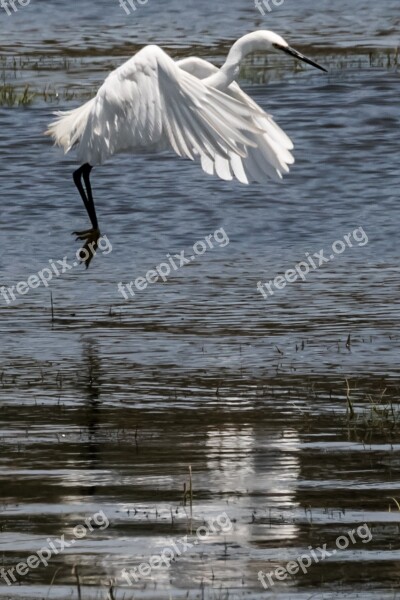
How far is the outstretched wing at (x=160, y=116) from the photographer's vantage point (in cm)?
967

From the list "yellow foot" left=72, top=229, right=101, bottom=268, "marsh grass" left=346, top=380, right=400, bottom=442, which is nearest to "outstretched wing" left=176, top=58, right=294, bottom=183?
"yellow foot" left=72, top=229, right=101, bottom=268

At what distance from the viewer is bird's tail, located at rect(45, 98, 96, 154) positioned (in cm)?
1159

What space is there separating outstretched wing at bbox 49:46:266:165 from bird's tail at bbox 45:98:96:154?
1.2 inches

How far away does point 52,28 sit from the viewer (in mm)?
27828

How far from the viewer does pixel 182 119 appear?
32.2 ft

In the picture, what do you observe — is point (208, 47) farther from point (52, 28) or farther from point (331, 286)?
point (331, 286)

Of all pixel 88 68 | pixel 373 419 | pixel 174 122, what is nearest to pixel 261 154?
pixel 174 122

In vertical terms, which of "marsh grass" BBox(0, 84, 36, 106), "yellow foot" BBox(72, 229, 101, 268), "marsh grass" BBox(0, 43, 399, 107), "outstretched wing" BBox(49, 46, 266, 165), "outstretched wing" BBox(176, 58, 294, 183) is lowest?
"marsh grass" BBox(0, 43, 399, 107)

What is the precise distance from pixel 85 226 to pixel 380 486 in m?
9.59

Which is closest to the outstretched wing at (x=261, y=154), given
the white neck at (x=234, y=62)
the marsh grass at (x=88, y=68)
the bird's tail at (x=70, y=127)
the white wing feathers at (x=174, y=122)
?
the white wing feathers at (x=174, y=122)

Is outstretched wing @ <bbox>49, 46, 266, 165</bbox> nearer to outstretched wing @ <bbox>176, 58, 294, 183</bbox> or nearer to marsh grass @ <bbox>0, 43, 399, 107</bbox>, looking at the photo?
outstretched wing @ <bbox>176, 58, 294, 183</bbox>

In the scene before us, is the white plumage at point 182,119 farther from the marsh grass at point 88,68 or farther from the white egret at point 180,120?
the marsh grass at point 88,68

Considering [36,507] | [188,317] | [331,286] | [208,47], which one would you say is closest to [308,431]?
[36,507]

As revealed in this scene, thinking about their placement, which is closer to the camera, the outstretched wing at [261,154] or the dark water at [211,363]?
the dark water at [211,363]
